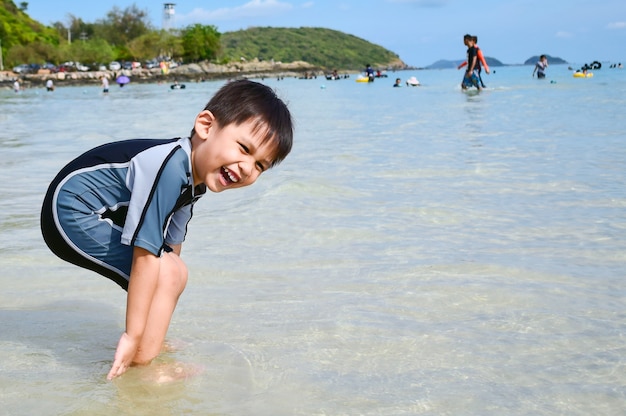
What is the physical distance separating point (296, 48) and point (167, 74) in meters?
97.6

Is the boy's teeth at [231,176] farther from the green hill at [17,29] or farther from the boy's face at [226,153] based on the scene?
the green hill at [17,29]

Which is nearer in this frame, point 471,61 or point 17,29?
point 471,61

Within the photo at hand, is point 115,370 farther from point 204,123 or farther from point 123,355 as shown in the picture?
point 204,123

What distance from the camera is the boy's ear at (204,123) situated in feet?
7.48

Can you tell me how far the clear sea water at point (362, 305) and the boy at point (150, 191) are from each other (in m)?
0.27

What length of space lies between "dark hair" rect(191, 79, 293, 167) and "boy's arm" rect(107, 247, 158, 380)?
466 millimetres

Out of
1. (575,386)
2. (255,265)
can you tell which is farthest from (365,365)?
(255,265)

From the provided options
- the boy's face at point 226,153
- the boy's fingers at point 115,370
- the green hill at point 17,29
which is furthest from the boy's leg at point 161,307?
the green hill at point 17,29

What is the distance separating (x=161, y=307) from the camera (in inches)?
91.0

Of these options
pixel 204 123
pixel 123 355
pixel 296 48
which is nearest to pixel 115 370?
pixel 123 355

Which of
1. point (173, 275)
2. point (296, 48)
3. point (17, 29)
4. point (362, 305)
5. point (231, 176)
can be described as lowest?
point (362, 305)

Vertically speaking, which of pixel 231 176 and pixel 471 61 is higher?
pixel 471 61

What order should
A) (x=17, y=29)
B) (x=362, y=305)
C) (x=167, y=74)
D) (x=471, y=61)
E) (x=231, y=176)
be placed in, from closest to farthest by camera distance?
(x=231, y=176) → (x=362, y=305) → (x=471, y=61) → (x=167, y=74) → (x=17, y=29)

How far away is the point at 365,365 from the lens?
2.38 meters
